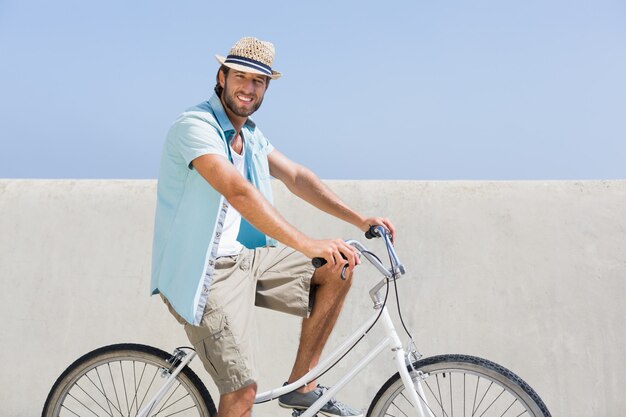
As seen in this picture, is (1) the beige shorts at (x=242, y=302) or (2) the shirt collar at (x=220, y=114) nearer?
(1) the beige shorts at (x=242, y=302)

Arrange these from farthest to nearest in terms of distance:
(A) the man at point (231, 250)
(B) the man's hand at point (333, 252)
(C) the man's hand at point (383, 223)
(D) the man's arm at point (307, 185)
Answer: (D) the man's arm at point (307, 185) < (C) the man's hand at point (383, 223) < (A) the man at point (231, 250) < (B) the man's hand at point (333, 252)

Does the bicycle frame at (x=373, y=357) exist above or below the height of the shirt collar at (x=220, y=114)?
below

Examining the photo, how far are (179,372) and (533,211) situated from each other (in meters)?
2.23

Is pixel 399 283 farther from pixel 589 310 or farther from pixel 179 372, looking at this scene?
pixel 179 372

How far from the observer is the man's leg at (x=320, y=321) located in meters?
3.13

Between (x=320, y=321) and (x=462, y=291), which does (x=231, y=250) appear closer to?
(x=320, y=321)

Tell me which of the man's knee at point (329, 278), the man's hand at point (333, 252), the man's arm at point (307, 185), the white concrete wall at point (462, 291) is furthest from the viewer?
the white concrete wall at point (462, 291)

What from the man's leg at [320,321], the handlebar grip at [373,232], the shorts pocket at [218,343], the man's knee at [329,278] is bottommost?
the shorts pocket at [218,343]

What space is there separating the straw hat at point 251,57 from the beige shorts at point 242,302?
705mm

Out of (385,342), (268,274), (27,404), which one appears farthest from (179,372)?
(27,404)

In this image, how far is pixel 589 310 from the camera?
4.41 meters

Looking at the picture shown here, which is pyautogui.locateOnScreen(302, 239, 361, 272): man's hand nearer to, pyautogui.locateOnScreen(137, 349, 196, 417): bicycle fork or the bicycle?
the bicycle

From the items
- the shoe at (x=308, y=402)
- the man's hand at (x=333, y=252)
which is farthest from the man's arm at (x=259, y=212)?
the shoe at (x=308, y=402)

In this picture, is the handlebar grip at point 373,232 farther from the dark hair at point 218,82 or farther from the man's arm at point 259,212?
the dark hair at point 218,82
